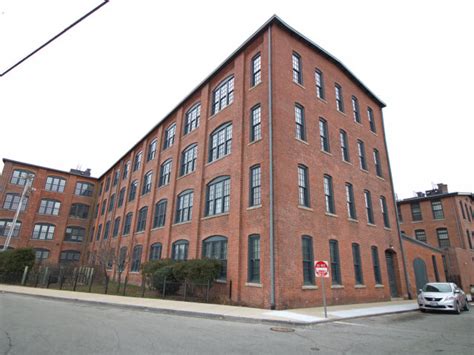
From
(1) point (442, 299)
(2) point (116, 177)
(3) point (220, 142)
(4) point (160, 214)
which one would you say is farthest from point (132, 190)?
(1) point (442, 299)

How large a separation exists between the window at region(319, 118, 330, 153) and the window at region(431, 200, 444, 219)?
25516 millimetres

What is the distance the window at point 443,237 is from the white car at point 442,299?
22.4 metres

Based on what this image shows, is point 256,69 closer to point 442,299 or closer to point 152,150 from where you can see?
point 152,150

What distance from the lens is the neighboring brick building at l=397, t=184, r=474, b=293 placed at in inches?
1248

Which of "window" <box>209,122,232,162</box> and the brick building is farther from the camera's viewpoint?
"window" <box>209,122,232,162</box>

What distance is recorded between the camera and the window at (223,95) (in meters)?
20.2

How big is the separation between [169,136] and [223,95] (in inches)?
330

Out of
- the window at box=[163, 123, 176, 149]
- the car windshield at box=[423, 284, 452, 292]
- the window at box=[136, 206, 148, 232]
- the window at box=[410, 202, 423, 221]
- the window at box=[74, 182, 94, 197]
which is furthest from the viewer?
the window at box=[74, 182, 94, 197]

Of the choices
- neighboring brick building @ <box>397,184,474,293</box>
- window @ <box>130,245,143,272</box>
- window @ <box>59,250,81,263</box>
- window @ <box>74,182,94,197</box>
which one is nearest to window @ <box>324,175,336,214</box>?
window @ <box>130,245,143,272</box>

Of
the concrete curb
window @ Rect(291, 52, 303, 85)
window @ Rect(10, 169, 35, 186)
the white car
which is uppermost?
window @ Rect(291, 52, 303, 85)

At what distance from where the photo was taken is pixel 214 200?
18.5 meters

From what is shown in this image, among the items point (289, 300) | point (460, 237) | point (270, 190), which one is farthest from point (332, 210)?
point (460, 237)

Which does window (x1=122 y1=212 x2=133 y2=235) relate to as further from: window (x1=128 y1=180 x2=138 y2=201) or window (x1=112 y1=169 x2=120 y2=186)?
window (x1=112 y1=169 x2=120 y2=186)

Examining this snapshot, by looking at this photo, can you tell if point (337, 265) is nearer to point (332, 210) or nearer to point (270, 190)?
point (332, 210)
